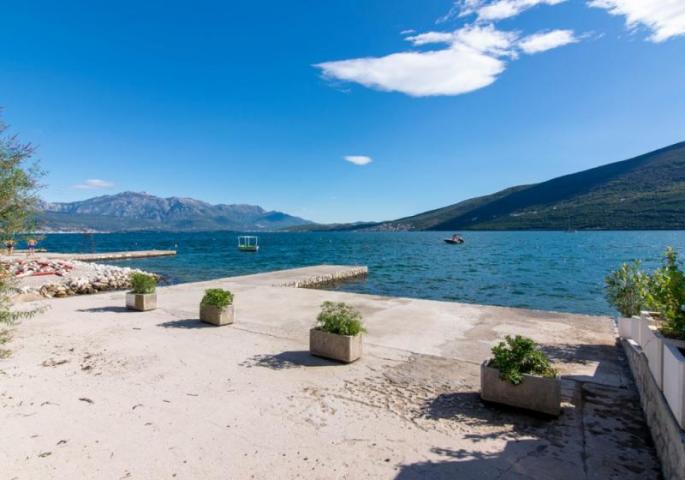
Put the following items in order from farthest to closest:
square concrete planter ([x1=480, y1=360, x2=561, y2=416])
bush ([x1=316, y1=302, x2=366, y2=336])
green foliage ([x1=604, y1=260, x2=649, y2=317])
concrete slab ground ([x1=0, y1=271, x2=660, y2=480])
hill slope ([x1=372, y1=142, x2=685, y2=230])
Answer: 1. hill slope ([x1=372, y1=142, x2=685, y2=230])
2. green foliage ([x1=604, y1=260, x2=649, y2=317])
3. bush ([x1=316, y1=302, x2=366, y2=336])
4. square concrete planter ([x1=480, y1=360, x2=561, y2=416])
5. concrete slab ground ([x1=0, y1=271, x2=660, y2=480])

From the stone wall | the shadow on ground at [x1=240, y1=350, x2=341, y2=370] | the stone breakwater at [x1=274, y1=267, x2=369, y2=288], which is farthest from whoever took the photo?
the stone breakwater at [x1=274, y1=267, x2=369, y2=288]

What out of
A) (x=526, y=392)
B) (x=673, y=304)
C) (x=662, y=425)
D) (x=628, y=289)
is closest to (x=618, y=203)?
(x=628, y=289)

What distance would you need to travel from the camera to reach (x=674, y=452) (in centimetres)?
307

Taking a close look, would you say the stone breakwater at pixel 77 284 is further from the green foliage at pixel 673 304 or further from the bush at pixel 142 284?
the green foliage at pixel 673 304

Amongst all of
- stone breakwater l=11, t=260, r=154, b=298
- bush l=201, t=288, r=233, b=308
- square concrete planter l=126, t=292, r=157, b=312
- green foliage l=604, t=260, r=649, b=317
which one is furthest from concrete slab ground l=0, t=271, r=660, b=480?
stone breakwater l=11, t=260, r=154, b=298

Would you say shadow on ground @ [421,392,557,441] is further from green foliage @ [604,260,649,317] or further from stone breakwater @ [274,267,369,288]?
stone breakwater @ [274,267,369,288]

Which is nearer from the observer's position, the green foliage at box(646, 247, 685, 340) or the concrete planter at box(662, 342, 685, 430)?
the concrete planter at box(662, 342, 685, 430)

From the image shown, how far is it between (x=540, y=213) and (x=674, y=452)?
197144mm

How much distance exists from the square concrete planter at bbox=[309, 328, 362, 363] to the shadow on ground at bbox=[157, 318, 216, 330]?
12.1 ft

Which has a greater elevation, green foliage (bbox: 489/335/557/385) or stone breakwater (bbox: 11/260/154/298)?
green foliage (bbox: 489/335/557/385)

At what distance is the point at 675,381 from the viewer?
3.15m

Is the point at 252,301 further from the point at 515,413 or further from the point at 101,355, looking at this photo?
the point at 515,413

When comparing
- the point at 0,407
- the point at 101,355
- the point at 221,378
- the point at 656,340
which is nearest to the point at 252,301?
the point at 101,355

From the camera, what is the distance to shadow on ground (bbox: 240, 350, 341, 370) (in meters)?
6.59
